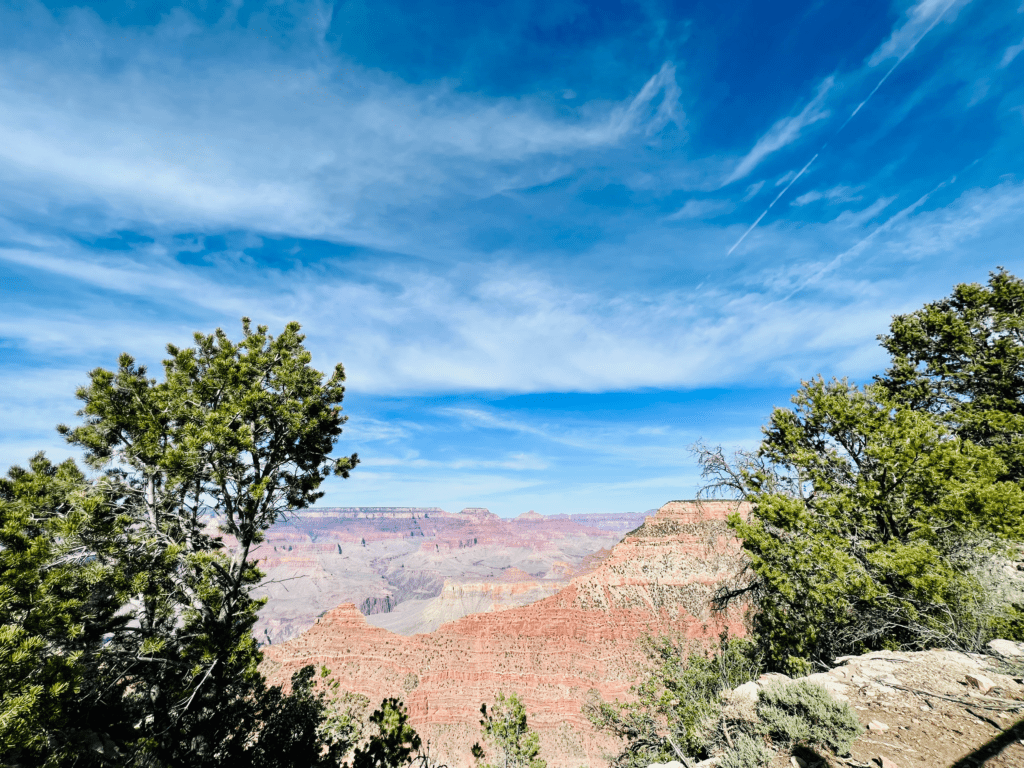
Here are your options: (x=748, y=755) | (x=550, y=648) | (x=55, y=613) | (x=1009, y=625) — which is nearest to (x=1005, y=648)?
(x=1009, y=625)

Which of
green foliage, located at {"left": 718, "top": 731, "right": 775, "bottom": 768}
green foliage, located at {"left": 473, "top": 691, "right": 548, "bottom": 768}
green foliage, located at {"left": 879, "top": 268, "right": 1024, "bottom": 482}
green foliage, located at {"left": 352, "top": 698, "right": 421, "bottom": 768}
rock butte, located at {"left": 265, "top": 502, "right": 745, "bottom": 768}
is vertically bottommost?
rock butte, located at {"left": 265, "top": 502, "right": 745, "bottom": 768}

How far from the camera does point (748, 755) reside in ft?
20.7

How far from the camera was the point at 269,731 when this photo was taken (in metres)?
11.2

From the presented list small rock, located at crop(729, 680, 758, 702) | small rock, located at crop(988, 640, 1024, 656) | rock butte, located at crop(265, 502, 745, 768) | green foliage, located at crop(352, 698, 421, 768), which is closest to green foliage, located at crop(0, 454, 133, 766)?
green foliage, located at crop(352, 698, 421, 768)

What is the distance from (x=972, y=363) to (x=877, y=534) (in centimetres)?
1445

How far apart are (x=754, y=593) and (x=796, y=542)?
4768 millimetres

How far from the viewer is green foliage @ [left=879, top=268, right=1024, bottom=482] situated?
1612 centimetres

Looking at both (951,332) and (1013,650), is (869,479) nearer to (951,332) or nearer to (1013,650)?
(1013,650)

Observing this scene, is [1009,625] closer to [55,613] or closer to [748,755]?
[748,755]

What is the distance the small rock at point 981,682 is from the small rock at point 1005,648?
1.55 meters

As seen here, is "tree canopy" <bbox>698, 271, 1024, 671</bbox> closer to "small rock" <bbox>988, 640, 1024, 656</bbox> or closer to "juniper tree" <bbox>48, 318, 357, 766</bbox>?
"small rock" <bbox>988, 640, 1024, 656</bbox>

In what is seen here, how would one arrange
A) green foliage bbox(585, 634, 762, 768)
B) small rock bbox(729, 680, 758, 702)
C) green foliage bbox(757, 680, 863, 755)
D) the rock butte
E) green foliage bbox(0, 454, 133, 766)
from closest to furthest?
1. green foliage bbox(0, 454, 133, 766)
2. green foliage bbox(757, 680, 863, 755)
3. small rock bbox(729, 680, 758, 702)
4. green foliage bbox(585, 634, 762, 768)
5. the rock butte

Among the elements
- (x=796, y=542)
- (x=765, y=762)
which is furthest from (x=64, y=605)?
(x=796, y=542)

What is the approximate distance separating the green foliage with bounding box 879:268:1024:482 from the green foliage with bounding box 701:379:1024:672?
308 inches
